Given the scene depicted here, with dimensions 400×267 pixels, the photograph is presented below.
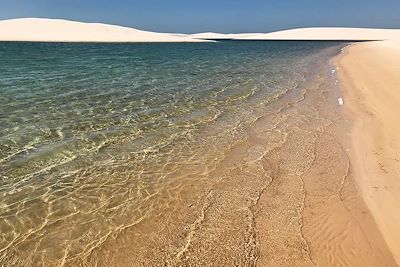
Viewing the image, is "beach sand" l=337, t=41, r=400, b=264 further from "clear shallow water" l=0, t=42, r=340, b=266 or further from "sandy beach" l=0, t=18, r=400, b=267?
"clear shallow water" l=0, t=42, r=340, b=266

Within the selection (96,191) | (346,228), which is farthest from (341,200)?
(96,191)

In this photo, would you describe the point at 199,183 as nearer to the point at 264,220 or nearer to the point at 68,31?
the point at 264,220

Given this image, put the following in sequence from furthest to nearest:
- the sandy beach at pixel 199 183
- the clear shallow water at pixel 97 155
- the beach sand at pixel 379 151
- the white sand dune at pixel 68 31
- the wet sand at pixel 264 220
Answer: the white sand dune at pixel 68 31 < the beach sand at pixel 379 151 < the clear shallow water at pixel 97 155 < the sandy beach at pixel 199 183 < the wet sand at pixel 264 220

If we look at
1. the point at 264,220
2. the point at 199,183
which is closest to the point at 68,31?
the point at 199,183

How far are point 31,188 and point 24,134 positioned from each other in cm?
348

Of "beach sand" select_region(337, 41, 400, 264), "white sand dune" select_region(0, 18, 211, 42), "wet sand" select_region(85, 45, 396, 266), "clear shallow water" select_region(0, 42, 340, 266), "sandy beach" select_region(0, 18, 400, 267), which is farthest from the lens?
"white sand dune" select_region(0, 18, 211, 42)

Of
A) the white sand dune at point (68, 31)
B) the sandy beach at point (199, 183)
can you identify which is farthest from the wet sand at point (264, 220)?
the white sand dune at point (68, 31)

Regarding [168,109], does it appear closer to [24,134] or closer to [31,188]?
[24,134]

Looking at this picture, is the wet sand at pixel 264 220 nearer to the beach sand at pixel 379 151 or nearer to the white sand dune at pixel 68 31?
the beach sand at pixel 379 151

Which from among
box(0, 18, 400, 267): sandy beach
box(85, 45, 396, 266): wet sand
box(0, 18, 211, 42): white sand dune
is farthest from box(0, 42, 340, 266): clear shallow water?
box(0, 18, 211, 42): white sand dune

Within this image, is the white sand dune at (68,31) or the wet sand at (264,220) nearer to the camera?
the wet sand at (264,220)

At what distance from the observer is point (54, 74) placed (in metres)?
22.7

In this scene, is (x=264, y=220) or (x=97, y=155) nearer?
(x=264, y=220)

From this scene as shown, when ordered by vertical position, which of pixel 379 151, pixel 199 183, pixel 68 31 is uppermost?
pixel 199 183
